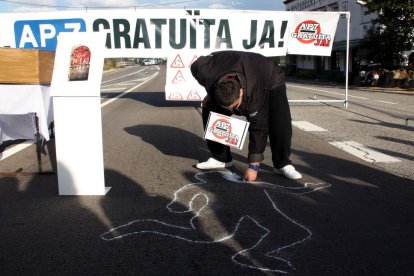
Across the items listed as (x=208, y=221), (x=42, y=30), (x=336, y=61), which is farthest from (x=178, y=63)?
(x=336, y=61)

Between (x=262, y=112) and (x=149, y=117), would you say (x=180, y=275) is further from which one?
(x=149, y=117)

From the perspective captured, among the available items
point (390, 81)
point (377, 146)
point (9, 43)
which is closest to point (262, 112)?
point (377, 146)

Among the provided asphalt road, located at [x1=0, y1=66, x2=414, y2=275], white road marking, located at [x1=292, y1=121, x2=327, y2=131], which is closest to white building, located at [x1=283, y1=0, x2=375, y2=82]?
white road marking, located at [x1=292, y1=121, x2=327, y2=131]

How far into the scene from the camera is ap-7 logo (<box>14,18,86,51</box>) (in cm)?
1319

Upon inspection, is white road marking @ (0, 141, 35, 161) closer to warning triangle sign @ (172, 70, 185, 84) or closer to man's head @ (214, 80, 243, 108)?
man's head @ (214, 80, 243, 108)

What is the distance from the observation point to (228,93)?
4469mm

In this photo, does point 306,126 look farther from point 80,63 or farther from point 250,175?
point 80,63

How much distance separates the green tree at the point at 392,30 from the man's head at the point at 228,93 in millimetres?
21551

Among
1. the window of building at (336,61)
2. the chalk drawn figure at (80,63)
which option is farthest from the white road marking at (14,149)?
the window of building at (336,61)

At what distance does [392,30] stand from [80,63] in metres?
23.5

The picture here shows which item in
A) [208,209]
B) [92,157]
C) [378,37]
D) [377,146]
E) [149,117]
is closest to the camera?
[208,209]

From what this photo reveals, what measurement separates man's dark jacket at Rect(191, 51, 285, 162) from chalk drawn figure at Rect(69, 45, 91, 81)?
1.27 m

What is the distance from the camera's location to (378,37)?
26141mm

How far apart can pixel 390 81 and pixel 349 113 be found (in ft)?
49.4
